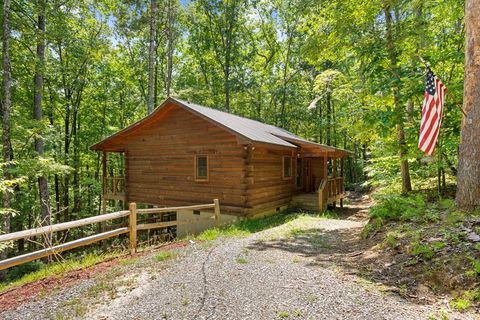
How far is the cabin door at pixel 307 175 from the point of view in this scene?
16.9m

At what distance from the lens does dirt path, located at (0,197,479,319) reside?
12.2ft

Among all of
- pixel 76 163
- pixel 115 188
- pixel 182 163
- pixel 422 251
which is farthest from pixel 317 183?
pixel 76 163

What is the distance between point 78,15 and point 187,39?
1118 cm

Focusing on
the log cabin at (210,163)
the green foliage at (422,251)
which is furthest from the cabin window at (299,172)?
the green foliage at (422,251)

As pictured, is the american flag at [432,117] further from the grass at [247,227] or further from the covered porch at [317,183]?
the covered porch at [317,183]

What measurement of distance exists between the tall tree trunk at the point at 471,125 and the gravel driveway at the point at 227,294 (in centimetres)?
310

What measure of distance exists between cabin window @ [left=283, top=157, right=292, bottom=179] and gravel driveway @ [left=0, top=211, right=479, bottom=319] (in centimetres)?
806

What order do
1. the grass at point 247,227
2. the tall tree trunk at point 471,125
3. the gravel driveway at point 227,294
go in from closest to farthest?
1. the gravel driveway at point 227,294
2. the tall tree trunk at point 471,125
3. the grass at point 247,227

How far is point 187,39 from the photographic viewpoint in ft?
94.5

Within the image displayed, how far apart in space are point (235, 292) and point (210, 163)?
8080mm

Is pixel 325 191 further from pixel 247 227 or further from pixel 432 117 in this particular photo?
pixel 432 117

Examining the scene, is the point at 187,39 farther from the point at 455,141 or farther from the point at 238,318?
the point at 238,318

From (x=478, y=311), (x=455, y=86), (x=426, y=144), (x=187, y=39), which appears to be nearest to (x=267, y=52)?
(x=187, y=39)

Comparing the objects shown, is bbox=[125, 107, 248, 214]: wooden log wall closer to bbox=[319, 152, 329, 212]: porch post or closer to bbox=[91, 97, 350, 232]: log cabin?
bbox=[91, 97, 350, 232]: log cabin
